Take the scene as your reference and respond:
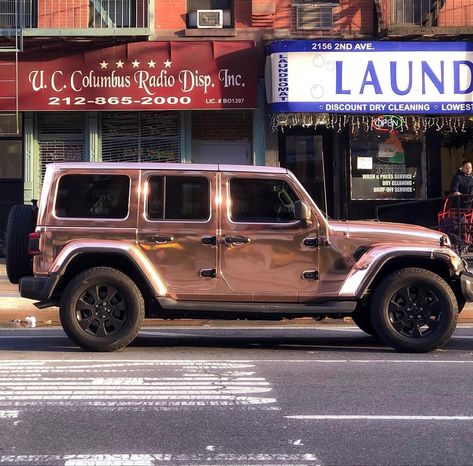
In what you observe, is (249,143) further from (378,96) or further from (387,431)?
(387,431)

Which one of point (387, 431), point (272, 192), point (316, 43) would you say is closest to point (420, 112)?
point (316, 43)

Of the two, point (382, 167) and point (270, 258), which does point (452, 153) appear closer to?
point (382, 167)

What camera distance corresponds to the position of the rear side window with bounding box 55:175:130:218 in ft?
24.7

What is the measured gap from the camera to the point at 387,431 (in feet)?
16.2

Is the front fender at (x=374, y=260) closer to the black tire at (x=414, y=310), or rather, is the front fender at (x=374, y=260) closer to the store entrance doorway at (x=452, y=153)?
the black tire at (x=414, y=310)

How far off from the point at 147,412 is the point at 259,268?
8.17ft

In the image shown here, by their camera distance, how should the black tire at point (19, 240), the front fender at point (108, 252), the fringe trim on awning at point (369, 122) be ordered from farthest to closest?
the fringe trim on awning at point (369, 122) < the black tire at point (19, 240) < the front fender at point (108, 252)

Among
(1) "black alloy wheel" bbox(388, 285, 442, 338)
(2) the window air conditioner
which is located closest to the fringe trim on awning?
(2) the window air conditioner

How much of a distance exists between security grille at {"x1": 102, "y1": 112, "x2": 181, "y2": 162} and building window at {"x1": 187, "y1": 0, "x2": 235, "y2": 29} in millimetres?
1972

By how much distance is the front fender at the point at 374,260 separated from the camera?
7.43 metres

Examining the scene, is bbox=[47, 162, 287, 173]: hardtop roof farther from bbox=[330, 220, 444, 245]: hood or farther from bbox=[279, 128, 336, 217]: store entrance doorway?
bbox=[279, 128, 336, 217]: store entrance doorway

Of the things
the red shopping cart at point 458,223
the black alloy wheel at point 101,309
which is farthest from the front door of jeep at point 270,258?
the red shopping cart at point 458,223

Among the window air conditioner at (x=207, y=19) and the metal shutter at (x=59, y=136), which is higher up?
the window air conditioner at (x=207, y=19)

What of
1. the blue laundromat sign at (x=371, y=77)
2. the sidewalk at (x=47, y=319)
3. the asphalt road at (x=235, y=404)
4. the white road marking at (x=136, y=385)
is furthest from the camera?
the blue laundromat sign at (x=371, y=77)
